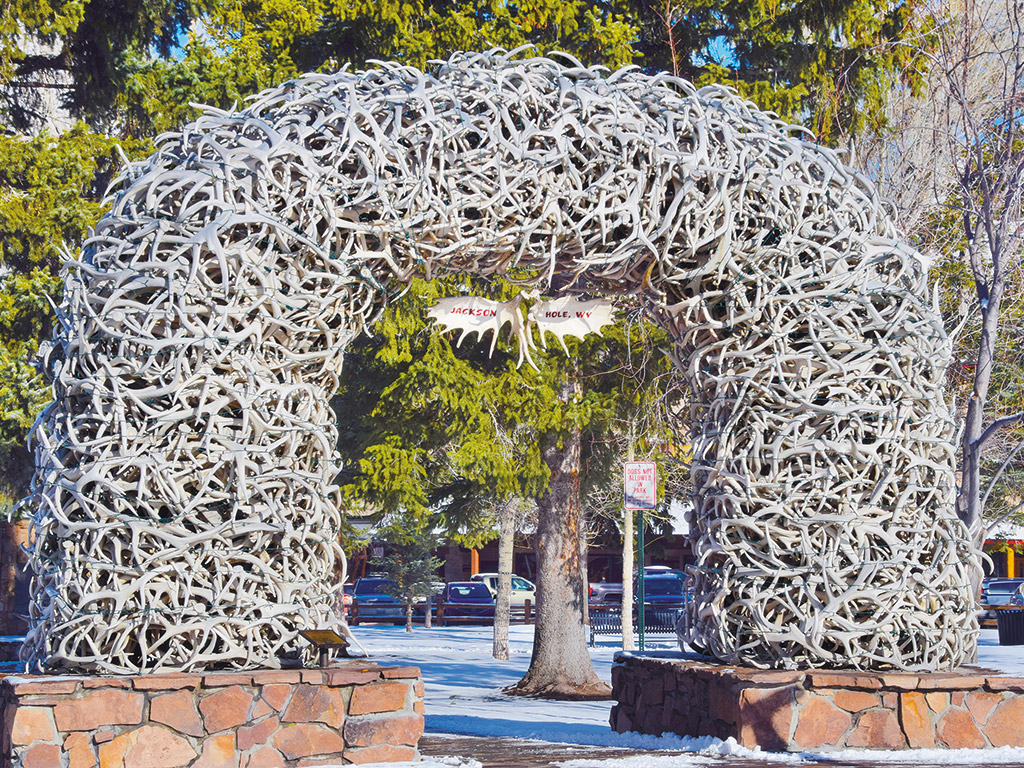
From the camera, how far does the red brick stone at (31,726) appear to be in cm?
510

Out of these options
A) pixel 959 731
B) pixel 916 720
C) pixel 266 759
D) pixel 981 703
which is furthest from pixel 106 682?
pixel 981 703

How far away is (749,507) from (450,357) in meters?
5.36

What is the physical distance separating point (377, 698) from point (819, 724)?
97.1 inches

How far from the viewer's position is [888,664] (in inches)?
249

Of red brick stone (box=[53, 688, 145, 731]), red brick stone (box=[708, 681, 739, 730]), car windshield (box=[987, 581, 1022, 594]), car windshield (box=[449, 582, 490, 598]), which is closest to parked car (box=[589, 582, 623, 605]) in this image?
car windshield (box=[449, 582, 490, 598])

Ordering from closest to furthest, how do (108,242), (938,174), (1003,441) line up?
(108,242) → (938,174) → (1003,441)

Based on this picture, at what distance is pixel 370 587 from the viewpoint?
2966cm

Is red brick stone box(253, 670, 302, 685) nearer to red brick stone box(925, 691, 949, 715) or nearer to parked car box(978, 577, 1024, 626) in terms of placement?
red brick stone box(925, 691, 949, 715)

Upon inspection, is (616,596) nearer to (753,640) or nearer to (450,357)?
(450,357)

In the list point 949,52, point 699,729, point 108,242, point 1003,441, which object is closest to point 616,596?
point 1003,441

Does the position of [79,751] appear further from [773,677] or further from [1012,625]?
[1012,625]

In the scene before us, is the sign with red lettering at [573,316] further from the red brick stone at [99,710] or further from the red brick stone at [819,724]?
the red brick stone at [99,710]

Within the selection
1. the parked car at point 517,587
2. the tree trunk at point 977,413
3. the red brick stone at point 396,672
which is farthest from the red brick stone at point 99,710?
the parked car at point 517,587

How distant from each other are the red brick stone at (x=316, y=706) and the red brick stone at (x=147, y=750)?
1.69ft
